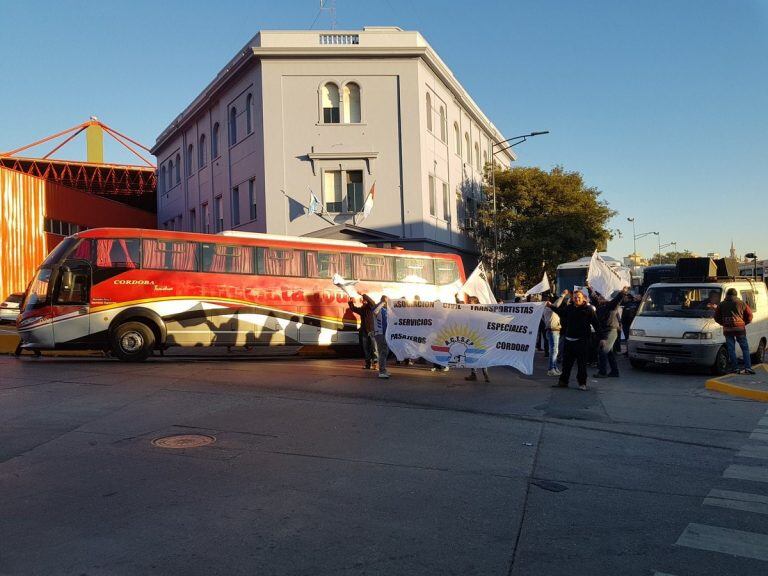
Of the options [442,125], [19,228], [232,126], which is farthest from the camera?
[442,125]

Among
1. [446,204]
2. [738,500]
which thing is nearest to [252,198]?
[446,204]

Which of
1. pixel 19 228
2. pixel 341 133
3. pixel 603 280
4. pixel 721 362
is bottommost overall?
pixel 721 362

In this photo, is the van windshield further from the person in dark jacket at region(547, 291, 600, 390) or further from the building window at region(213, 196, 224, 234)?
the building window at region(213, 196, 224, 234)

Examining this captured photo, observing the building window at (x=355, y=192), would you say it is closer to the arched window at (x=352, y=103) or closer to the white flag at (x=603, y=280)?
the arched window at (x=352, y=103)

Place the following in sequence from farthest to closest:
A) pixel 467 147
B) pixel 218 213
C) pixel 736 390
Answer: pixel 467 147 → pixel 218 213 → pixel 736 390

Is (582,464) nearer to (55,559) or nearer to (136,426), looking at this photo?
(55,559)

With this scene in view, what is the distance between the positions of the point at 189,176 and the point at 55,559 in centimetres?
4003

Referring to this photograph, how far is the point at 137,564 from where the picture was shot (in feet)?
13.4

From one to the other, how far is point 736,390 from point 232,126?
2903 centimetres

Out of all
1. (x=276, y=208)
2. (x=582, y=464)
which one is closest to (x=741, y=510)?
(x=582, y=464)

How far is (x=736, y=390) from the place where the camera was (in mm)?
11438

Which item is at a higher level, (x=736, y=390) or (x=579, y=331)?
(x=579, y=331)

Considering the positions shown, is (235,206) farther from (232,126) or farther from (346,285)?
A: (346,285)

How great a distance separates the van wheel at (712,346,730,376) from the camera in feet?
45.9
